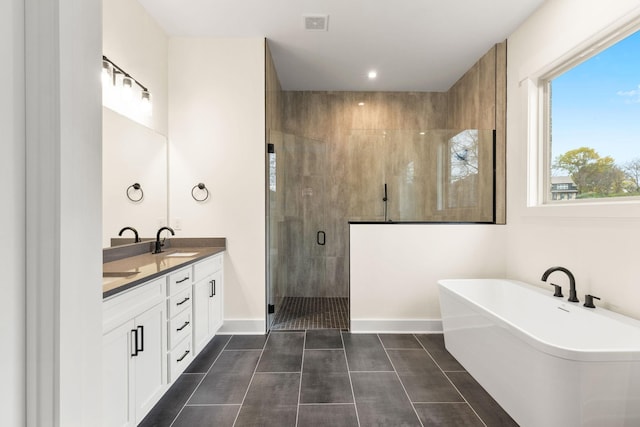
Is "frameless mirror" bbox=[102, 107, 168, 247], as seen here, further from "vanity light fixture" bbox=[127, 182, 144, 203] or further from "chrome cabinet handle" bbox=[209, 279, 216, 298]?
"chrome cabinet handle" bbox=[209, 279, 216, 298]

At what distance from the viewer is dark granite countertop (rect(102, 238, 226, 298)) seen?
164 cm

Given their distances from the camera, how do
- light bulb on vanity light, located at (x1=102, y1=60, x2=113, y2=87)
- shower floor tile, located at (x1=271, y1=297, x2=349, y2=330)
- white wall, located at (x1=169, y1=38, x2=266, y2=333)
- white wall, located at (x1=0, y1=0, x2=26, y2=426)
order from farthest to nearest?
shower floor tile, located at (x1=271, y1=297, x2=349, y2=330), white wall, located at (x1=169, y1=38, x2=266, y2=333), light bulb on vanity light, located at (x1=102, y1=60, x2=113, y2=87), white wall, located at (x1=0, y1=0, x2=26, y2=426)

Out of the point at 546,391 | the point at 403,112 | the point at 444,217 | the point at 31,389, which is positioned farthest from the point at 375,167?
the point at 31,389

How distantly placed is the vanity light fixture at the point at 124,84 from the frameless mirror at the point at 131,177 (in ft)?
0.53

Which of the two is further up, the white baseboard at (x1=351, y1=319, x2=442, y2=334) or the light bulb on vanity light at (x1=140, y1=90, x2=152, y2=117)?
the light bulb on vanity light at (x1=140, y1=90, x2=152, y2=117)

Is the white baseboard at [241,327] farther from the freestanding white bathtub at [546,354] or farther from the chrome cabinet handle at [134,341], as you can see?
the freestanding white bathtub at [546,354]

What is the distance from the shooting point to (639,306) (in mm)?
1957

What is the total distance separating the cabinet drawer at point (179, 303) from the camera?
2.11 meters

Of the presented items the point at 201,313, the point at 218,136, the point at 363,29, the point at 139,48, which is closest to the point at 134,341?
the point at 201,313

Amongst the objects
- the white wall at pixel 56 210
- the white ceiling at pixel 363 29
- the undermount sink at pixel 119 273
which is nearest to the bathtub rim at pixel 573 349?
the white wall at pixel 56 210

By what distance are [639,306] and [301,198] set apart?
3.16 m

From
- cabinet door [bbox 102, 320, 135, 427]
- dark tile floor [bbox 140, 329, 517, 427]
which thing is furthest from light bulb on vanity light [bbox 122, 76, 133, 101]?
dark tile floor [bbox 140, 329, 517, 427]

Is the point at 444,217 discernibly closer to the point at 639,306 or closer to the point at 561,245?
the point at 561,245

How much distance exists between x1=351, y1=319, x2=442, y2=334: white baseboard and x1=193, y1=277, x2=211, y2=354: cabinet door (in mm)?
1393
